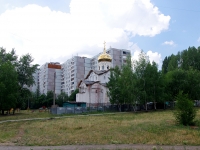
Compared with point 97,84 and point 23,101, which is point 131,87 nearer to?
point 97,84

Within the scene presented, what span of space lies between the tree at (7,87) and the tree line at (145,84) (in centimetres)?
1819

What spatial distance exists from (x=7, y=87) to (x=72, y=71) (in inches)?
2244

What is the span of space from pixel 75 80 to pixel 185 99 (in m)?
77.7

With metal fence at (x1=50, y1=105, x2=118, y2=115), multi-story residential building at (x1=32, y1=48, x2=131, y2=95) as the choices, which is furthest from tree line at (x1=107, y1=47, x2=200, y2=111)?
multi-story residential building at (x1=32, y1=48, x2=131, y2=95)

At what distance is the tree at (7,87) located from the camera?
123 feet

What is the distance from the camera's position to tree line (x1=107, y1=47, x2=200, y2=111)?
36.2 metres

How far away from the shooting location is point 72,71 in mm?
95062

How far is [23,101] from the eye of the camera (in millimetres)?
45625

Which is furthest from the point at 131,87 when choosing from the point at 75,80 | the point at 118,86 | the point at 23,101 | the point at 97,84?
the point at 75,80

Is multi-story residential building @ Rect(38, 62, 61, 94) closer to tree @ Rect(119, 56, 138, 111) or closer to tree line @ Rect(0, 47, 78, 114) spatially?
tree line @ Rect(0, 47, 78, 114)

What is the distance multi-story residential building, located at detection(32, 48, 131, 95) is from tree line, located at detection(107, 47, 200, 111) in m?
47.4

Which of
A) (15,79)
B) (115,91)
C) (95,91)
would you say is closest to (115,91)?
(115,91)

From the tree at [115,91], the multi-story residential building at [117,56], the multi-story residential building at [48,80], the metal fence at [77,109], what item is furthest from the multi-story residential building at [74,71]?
the metal fence at [77,109]

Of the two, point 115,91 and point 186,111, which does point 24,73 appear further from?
point 186,111
